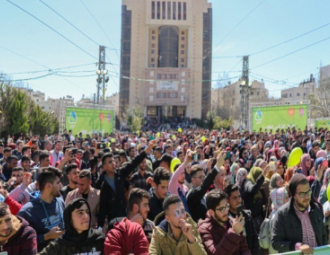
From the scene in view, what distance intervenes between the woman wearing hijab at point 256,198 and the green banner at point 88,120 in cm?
1370

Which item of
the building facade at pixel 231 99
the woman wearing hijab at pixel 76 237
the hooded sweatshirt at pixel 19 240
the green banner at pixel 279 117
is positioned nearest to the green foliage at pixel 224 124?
the green banner at pixel 279 117

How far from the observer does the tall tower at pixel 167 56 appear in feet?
215

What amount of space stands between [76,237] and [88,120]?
53.5 feet

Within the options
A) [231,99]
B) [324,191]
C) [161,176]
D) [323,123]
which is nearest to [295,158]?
[324,191]

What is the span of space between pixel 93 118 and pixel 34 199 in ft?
51.5

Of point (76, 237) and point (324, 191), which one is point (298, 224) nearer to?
point (76, 237)

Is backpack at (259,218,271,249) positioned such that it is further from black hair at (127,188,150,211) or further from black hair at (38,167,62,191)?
black hair at (38,167,62,191)

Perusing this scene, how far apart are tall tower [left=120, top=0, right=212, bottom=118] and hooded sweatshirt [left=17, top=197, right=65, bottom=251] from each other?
61431 mm

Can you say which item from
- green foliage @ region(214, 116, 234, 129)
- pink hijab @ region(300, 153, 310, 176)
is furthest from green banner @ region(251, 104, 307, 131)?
green foliage @ region(214, 116, 234, 129)

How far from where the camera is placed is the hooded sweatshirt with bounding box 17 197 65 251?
3449 millimetres

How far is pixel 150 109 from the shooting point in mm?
68250

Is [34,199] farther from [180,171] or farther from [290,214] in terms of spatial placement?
[290,214]

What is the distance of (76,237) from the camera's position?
9.45 ft

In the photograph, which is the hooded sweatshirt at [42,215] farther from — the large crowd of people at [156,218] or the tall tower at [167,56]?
the tall tower at [167,56]
